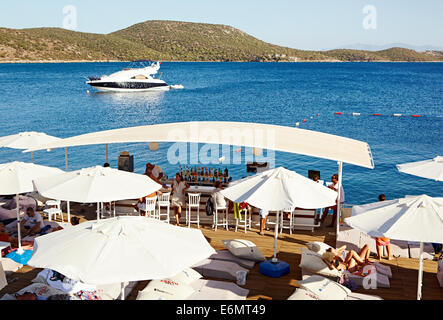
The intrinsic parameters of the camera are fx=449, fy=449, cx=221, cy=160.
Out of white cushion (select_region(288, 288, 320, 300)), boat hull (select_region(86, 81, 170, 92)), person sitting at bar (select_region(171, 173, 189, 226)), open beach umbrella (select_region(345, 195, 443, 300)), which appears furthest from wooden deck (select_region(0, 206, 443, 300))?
boat hull (select_region(86, 81, 170, 92))

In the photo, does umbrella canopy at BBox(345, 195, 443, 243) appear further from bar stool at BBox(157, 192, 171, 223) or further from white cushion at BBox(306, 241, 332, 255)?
bar stool at BBox(157, 192, 171, 223)

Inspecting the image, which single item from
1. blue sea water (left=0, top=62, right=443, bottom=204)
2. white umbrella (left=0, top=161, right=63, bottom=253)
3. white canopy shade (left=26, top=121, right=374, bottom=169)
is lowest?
blue sea water (left=0, top=62, right=443, bottom=204)

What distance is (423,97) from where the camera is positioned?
71.1m

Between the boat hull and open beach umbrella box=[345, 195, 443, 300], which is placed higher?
the boat hull

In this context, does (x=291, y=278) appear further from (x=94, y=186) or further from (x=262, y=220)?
(x=94, y=186)

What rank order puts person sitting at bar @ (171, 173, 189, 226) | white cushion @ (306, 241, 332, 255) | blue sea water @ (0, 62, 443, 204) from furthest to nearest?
blue sea water @ (0, 62, 443, 204)
person sitting at bar @ (171, 173, 189, 226)
white cushion @ (306, 241, 332, 255)

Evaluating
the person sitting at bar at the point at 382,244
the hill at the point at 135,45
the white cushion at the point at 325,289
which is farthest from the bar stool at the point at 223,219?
the hill at the point at 135,45

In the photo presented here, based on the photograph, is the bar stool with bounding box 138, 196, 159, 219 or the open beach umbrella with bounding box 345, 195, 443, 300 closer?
the open beach umbrella with bounding box 345, 195, 443, 300

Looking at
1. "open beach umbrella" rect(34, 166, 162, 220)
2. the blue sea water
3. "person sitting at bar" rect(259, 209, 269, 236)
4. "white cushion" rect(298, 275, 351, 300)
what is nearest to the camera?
"white cushion" rect(298, 275, 351, 300)

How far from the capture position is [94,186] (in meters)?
8.21

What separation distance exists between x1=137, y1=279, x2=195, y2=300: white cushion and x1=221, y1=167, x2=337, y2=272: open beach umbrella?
1771 mm

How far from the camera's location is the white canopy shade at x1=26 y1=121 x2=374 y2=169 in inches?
389

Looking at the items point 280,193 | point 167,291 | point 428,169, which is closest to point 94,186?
point 167,291

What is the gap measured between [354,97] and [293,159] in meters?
43.8
